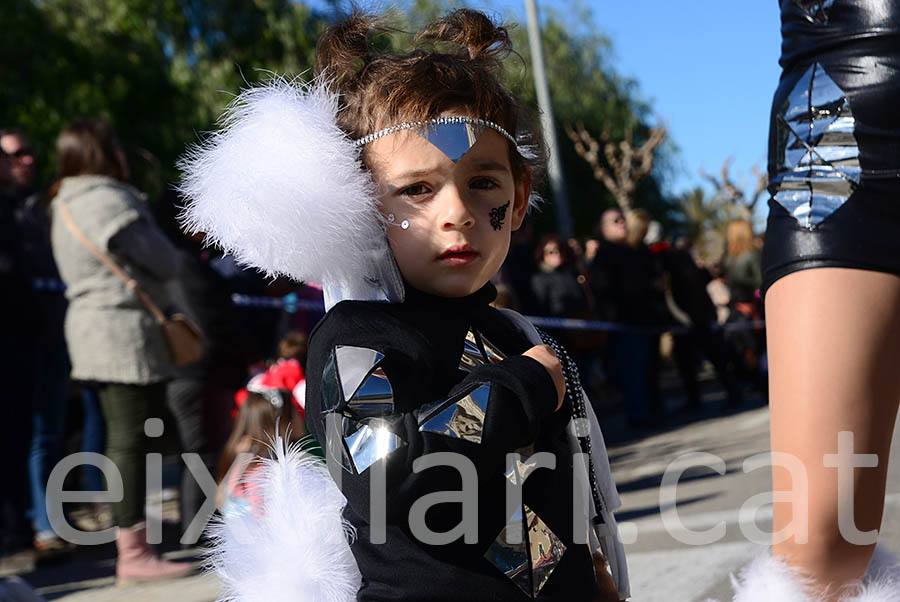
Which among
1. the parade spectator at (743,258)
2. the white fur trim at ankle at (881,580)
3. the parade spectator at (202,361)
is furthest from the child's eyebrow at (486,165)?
the parade spectator at (743,258)

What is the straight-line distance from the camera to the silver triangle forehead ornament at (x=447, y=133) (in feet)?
6.19

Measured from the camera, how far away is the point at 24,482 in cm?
508

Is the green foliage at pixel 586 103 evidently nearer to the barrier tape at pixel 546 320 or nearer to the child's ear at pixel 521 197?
the barrier tape at pixel 546 320

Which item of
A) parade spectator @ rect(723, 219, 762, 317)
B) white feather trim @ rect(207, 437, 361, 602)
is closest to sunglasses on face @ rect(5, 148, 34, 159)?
white feather trim @ rect(207, 437, 361, 602)

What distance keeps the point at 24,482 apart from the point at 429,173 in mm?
3928

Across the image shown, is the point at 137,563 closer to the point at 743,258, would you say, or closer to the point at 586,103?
the point at 743,258

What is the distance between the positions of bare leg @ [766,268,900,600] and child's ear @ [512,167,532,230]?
0.54 metres

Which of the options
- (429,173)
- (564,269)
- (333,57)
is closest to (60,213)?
(333,57)

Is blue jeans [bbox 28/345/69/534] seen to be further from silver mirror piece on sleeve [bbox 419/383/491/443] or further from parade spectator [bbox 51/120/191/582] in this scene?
silver mirror piece on sleeve [bbox 419/383/491/443]

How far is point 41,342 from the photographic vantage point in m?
5.34

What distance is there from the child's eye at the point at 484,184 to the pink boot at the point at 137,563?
10.0 ft

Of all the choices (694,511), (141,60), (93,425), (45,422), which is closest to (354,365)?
(694,511)

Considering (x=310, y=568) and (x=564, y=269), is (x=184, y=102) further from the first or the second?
(x=310, y=568)

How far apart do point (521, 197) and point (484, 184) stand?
7.5 inches
